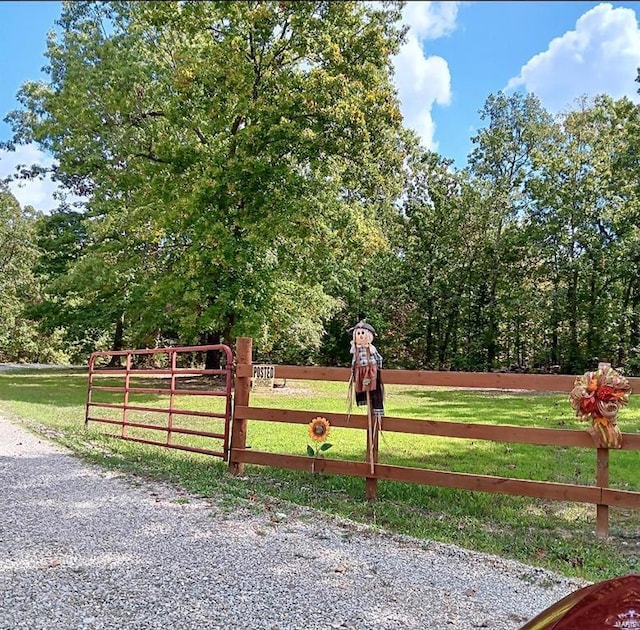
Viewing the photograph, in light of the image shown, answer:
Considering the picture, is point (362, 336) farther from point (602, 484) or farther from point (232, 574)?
point (232, 574)

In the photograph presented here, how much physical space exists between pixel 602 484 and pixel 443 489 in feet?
4.60

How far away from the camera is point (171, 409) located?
5.73 metres

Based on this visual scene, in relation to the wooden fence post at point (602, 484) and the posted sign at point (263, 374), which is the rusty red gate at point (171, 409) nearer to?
the posted sign at point (263, 374)

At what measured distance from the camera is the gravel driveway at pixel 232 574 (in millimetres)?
2238

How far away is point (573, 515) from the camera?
4.04m

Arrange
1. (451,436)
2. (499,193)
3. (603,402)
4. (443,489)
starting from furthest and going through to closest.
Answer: (499,193) < (443,489) < (451,436) < (603,402)

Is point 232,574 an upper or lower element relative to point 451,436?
lower

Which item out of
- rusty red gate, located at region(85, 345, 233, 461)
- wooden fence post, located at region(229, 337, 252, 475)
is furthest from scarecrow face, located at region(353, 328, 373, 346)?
rusty red gate, located at region(85, 345, 233, 461)

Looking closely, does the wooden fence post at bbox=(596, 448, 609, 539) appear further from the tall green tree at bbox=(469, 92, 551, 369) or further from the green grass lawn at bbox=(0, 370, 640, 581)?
the tall green tree at bbox=(469, 92, 551, 369)

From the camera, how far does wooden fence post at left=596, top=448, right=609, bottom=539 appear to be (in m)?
3.36

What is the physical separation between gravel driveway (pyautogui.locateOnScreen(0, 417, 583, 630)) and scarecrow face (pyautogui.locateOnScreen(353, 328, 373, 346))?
1244mm

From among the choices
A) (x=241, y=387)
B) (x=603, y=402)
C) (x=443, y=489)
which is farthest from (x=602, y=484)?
(x=241, y=387)

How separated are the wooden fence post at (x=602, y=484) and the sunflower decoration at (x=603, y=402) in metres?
0.08

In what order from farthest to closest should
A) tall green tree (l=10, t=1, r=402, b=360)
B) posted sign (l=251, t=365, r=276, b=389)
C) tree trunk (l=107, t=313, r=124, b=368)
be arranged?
tree trunk (l=107, t=313, r=124, b=368), tall green tree (l=10, t=1, r=402, b=360), posted sign (l=251, t=365, r=276, b=389)
